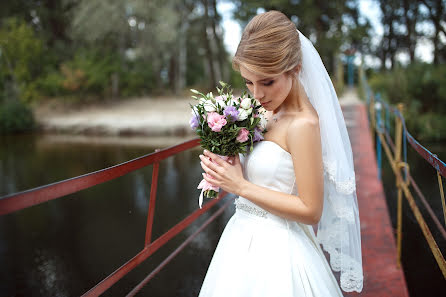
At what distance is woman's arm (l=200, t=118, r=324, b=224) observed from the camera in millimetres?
1347

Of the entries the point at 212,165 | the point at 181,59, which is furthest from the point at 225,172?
the point at 181,59

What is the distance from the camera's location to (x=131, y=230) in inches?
215

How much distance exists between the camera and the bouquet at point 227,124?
1.42m

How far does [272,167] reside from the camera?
1.45 metres

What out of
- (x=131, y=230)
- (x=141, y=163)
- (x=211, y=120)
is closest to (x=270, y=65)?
(x=211, y=120)

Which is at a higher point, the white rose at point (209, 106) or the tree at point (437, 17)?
the tree at point (437, 17)

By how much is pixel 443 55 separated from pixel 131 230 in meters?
19.5

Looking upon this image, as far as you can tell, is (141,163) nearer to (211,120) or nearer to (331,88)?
(211,120)

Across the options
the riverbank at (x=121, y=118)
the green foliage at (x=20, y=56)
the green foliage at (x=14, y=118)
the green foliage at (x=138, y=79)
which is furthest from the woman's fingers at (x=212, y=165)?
the green foliage at (x=138, y=79)

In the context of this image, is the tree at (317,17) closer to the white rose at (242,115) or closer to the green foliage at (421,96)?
the green foliage at (421,96)

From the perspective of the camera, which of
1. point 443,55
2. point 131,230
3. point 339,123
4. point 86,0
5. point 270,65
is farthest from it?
point 86,0

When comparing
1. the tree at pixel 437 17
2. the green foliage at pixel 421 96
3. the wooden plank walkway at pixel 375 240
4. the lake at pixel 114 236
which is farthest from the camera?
the tree at pixel 437 17

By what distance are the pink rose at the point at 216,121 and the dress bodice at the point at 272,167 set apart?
0.21 m

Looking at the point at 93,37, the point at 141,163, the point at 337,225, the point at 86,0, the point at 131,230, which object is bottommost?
the point at 131,230
